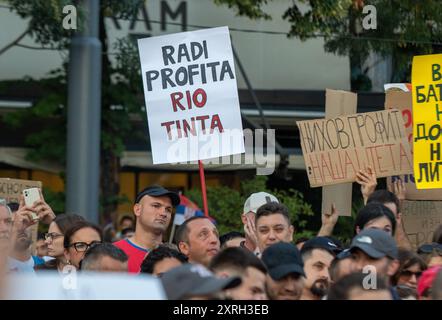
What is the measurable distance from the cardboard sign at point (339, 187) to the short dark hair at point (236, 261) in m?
3.63

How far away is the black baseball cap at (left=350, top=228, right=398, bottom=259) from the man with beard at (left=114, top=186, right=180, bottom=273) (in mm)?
1898

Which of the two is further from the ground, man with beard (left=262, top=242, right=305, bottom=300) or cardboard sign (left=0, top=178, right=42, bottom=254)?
cardboard sign (left=0, top=178, right=42, bottom=254)

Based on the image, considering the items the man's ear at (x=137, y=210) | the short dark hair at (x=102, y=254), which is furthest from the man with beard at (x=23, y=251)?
the short dark hair at (x=102, y=254)

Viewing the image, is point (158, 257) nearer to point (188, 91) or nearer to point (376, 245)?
point (376, 245)

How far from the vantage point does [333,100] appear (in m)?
8.68

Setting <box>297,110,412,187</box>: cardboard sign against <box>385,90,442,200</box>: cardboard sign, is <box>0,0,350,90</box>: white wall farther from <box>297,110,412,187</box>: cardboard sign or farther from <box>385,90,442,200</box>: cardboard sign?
<box>297,110,412,187</box>: cardboard sign

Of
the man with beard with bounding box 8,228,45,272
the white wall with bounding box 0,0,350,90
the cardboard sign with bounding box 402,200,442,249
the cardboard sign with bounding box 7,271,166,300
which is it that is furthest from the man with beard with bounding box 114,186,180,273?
the white wall with bounding box 0,0,350,90

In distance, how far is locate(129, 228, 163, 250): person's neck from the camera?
721 cm

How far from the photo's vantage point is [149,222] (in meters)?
7.33

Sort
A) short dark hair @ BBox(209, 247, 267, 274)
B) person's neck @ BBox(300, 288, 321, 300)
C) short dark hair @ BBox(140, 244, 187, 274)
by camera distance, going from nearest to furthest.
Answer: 1. short dark hair @ BBox(209, 247, 267, 274)
2. person's neck @ BBox(300, 288, 321, 300)
3. short dark hair @ BBox(140, 244, 187, 274)

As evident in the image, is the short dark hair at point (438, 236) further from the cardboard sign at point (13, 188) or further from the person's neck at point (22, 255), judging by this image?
the cardboard sign at point (13, 188)
